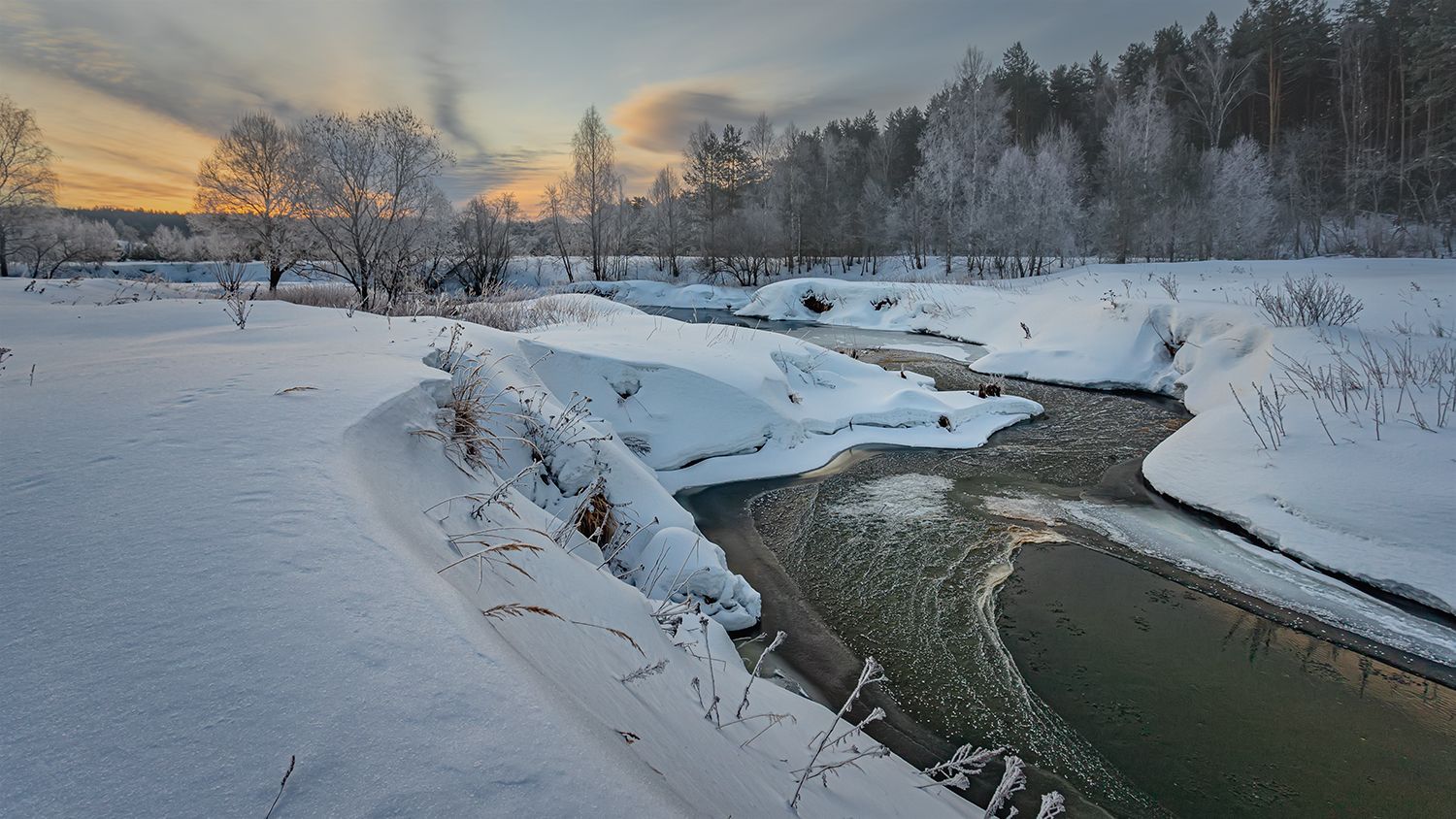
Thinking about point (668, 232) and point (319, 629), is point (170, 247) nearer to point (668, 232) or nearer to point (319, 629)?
point (668, 232)

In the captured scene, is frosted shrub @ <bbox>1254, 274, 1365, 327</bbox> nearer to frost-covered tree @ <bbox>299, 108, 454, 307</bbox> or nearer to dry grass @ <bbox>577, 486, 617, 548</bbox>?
dry grass @ <bbox>577, 486, 617, 548</bbox>

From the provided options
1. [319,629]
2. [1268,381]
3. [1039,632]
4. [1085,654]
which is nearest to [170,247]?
[319,629]

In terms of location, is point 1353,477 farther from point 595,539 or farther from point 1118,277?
point 1118,277

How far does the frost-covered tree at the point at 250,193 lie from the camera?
77.3 ft

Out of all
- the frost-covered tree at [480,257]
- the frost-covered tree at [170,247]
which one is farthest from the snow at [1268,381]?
the frost-covered tree at [170,247]

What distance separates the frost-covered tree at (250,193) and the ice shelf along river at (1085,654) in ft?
81.7

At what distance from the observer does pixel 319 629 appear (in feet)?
4.14

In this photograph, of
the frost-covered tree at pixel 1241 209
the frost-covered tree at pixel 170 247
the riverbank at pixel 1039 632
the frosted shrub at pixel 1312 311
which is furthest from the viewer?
the frost-covered tree at pixel 170 247

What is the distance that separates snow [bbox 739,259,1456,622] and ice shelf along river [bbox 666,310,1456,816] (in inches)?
30.2

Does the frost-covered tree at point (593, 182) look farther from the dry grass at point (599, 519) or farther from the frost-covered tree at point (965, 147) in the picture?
the dry grass at point (599, 519)

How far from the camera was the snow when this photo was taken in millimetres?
5344

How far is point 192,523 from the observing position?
5.15 feet

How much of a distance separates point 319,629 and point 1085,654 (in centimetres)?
471

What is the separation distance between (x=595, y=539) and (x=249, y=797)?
3.38m
